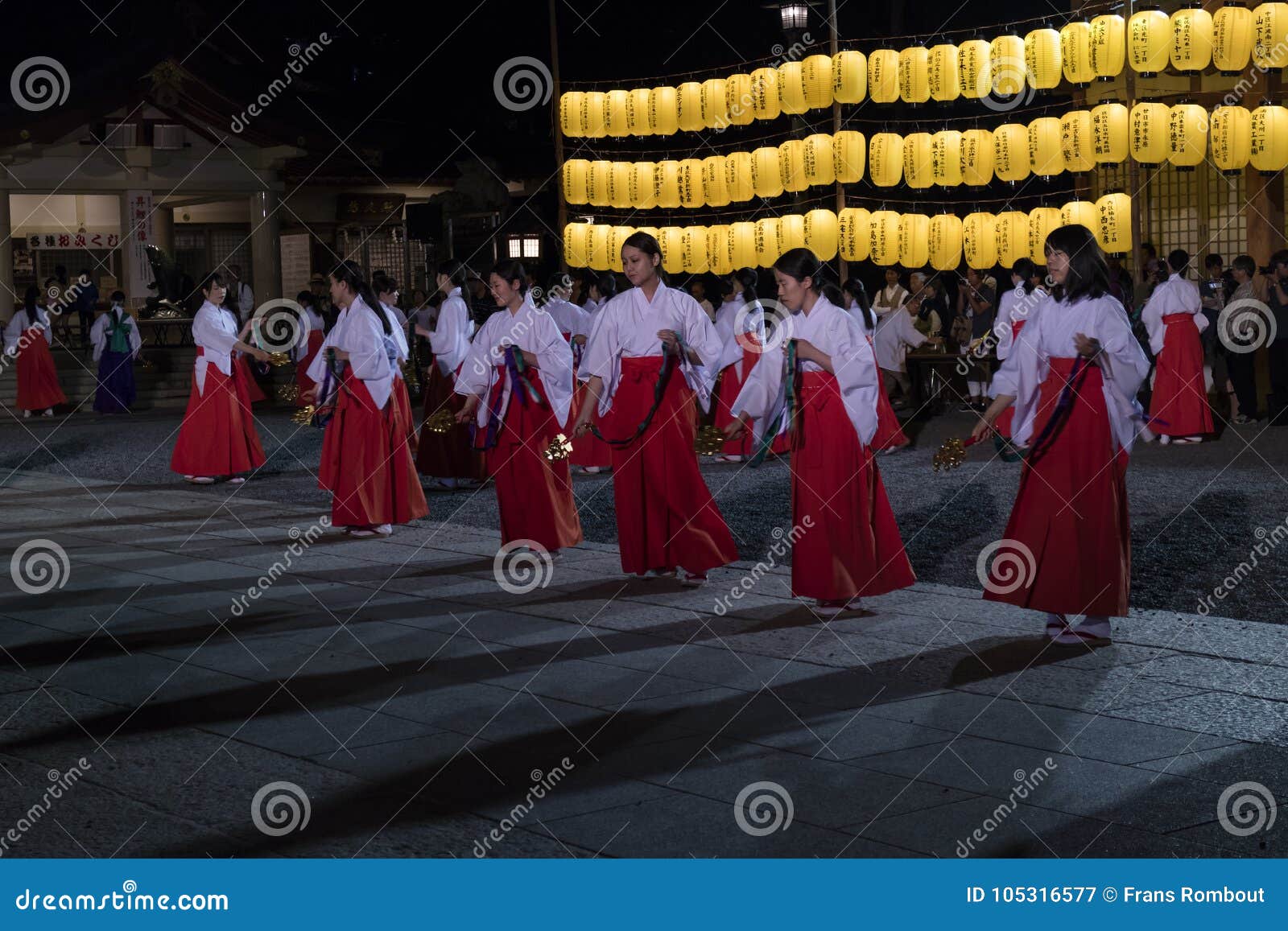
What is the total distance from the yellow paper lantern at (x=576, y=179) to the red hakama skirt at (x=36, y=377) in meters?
7.92

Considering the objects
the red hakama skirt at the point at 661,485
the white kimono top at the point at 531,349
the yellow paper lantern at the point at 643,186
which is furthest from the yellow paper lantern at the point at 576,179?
the red hakama skirt at the point at 661,485

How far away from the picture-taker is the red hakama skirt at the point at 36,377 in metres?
21.1

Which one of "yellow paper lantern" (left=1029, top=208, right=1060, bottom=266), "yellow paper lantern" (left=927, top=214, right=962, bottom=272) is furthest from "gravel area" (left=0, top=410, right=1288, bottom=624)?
"yellow paper lantern" (left=1029, top=208, right=1060, bottom=266)

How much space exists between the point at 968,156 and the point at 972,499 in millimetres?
6780

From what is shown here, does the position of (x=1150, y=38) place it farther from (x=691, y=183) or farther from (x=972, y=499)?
(x=972, y=499)

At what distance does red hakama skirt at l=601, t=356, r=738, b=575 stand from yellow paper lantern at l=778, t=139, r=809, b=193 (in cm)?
1030

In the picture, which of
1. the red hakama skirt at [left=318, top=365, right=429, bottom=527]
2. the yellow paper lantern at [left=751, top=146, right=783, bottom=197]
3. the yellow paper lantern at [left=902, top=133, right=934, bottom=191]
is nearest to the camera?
the red hakama skirt at [left=318, top=365, right=429, bottom=527]

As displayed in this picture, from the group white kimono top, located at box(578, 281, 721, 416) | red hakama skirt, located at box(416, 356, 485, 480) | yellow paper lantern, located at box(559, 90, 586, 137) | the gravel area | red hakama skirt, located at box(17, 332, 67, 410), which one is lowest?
the gravel area

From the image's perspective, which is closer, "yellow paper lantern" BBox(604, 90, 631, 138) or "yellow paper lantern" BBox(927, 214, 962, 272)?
"yellow paper lantern" BBox(927, 214, 962, 272)

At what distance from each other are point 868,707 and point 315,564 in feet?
14.6

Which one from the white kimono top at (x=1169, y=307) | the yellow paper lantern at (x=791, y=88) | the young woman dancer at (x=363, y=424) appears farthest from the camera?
the yellow paper lantern at (x=791, y=88)

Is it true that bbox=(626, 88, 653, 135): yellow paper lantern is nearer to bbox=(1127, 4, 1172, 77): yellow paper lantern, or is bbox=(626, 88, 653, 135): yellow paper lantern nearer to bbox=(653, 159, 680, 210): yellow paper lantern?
bbox=(653, 159, 680, 210): yellow paper lantern

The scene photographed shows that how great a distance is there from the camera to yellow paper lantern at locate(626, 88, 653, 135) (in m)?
19.3

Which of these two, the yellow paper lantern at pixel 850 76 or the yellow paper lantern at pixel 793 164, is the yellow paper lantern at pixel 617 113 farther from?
the yellow paper lantern at pixel 850 76
